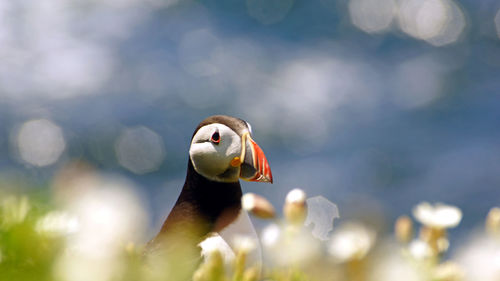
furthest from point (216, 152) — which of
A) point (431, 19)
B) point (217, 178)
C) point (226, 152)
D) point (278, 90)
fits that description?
point (431, 19)

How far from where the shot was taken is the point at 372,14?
703 inches

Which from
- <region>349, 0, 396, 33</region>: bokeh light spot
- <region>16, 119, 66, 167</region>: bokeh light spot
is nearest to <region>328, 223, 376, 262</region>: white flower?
<region>16, 119, 66, 167</region>: bokeh light spot

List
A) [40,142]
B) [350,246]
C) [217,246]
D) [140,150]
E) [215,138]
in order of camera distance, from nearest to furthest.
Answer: [350,246] < [217,246] < [215,138] < [40,142] < [140,150]

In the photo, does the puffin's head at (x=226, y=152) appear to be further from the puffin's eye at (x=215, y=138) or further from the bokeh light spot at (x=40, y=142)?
the bokeh light spot at (x=40, y=142)

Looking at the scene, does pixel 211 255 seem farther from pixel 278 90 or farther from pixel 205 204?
pixel 278 90

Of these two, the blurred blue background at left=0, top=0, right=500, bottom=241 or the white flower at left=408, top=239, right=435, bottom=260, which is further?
the blurred blue background at left=0, top=0, right=500, bottom=241

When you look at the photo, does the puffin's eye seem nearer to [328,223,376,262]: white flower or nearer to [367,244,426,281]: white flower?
[367,244,426,281]: white flower

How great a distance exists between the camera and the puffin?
115 inches

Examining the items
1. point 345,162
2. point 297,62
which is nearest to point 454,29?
point 297,62

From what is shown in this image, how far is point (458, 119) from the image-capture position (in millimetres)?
14469

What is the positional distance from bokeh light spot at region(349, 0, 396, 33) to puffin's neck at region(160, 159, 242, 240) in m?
14.8

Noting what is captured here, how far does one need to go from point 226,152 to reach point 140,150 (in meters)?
11.6

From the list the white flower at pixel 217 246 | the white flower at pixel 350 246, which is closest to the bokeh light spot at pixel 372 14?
the white flower at pixel 217 246

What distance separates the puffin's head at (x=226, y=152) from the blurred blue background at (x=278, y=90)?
27.2 ft
